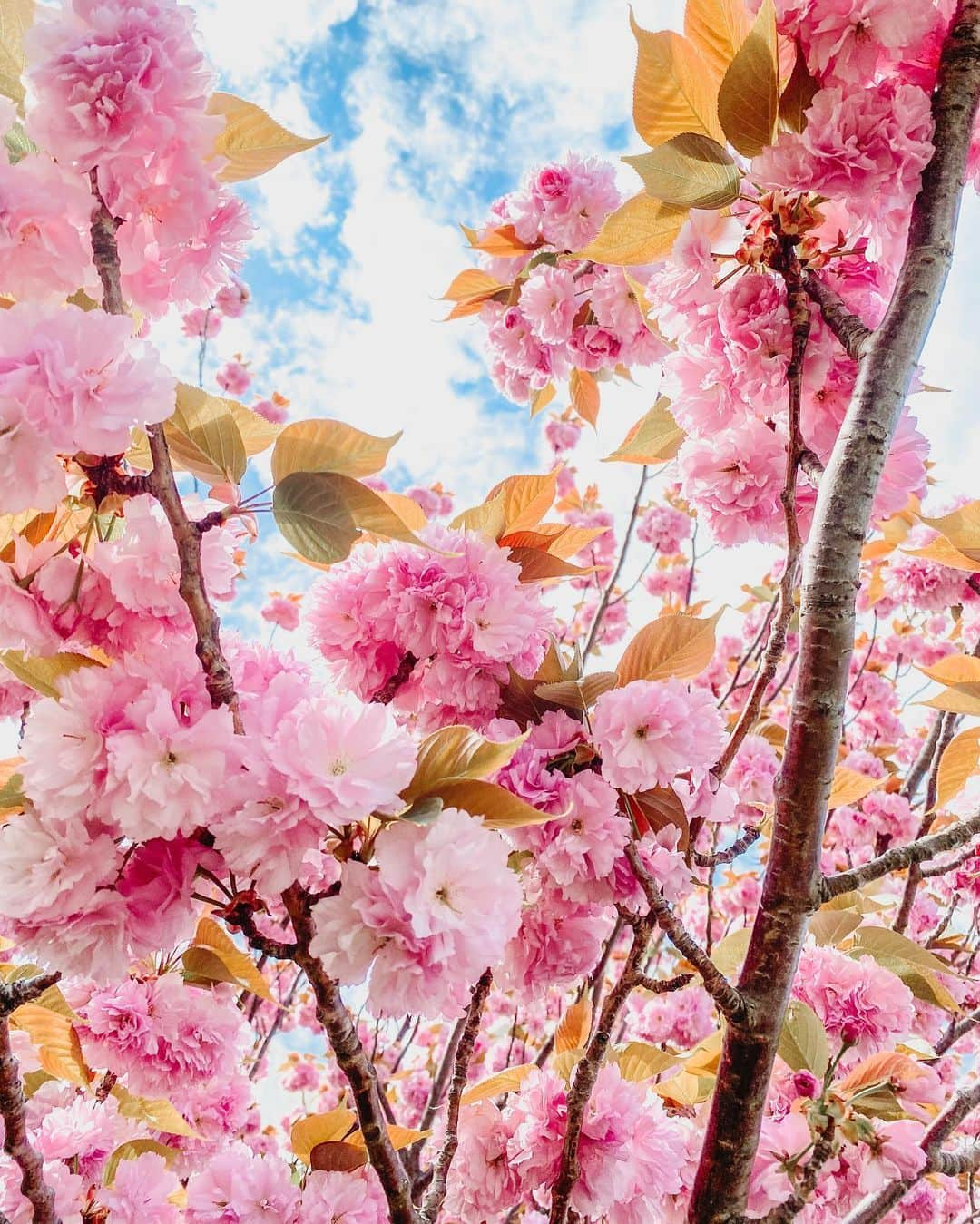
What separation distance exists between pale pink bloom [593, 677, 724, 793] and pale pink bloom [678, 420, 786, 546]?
0.35m

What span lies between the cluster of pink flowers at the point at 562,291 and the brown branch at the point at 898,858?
3.92 ft

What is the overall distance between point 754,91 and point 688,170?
0.10 m

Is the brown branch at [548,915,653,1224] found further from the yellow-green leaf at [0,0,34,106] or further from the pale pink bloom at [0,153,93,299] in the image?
the yellow-green leaf at [0,0,34,106]

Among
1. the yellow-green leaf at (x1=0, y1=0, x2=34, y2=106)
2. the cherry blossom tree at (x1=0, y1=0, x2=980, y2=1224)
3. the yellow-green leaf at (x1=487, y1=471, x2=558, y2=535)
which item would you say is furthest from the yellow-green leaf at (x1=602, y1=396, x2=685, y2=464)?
the yellow-green leaf at (x1=0, y1=0, x2=34, y2=106)

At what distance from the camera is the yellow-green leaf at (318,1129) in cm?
122

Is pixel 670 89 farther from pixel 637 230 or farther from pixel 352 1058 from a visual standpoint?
pixel 352 1058

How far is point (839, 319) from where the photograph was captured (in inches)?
39.4

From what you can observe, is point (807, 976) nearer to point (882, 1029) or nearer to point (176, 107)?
point (882, 1029)

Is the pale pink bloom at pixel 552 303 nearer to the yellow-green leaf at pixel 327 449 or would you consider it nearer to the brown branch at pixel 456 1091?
the yellow-green leaf at pixel 327 449

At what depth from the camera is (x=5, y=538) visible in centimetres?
92

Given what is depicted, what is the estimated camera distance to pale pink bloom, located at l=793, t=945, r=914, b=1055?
1361 mm

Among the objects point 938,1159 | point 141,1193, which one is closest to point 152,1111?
point 141,1193

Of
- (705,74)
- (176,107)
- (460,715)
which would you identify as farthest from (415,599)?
(705,74)

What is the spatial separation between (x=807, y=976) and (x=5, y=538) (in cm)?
138
